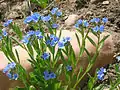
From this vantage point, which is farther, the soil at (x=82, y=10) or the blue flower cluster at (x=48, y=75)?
the soil at (x=82, y=10)

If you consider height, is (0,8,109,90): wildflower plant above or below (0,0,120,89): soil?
above

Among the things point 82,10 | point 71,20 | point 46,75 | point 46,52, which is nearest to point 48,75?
point 46,75

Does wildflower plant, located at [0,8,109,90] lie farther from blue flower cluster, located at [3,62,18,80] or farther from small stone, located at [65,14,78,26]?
small stone, located at [65,14,78,26]

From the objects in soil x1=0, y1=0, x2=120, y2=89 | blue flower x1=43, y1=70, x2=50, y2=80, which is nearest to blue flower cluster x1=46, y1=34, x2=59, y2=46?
blue flower x1=43, y1=70, x2=50, y2=80

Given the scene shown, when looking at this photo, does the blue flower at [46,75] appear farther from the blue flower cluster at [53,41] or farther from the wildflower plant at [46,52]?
the blue flower cluster at [53,41]

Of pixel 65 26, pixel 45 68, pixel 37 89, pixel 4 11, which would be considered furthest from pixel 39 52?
pixel 4 11

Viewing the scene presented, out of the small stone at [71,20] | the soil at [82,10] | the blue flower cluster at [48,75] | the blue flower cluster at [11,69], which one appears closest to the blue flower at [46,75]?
the blue flower cluster at [48,75]

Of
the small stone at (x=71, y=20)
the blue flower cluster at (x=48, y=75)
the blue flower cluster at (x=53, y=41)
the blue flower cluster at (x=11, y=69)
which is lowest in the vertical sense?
the small stone at (x=71, y=20)

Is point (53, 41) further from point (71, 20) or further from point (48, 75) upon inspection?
point (71, 20)
